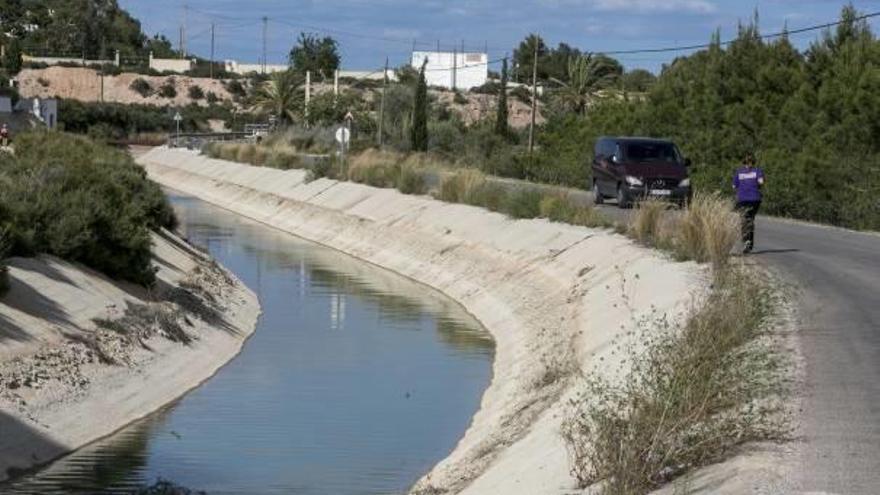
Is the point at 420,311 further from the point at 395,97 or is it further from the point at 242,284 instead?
the point at 395,97

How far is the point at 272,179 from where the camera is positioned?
244ft

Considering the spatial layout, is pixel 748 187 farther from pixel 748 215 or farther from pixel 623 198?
pixel 623 198

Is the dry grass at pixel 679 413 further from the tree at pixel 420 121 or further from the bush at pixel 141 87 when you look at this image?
the bush at pixel 141 87

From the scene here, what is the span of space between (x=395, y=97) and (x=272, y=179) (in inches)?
1476

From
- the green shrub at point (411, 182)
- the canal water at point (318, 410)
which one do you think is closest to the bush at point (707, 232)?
the canal water at point (318, 410)

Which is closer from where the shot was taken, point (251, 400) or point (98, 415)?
point (98, 415)

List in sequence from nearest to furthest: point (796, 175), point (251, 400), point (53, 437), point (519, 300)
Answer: point (53, 437), point (251, 400), point (519, 300), point (796, 175)

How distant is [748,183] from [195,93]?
5634 inches

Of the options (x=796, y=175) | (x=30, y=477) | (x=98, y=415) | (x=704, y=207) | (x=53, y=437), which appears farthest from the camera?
(x=796, y=175)

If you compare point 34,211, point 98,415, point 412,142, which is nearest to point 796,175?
point 34,211

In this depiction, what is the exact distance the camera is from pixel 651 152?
4084cm

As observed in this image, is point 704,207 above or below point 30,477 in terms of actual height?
above

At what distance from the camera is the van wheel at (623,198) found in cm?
4050

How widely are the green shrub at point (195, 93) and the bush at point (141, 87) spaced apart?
4.09 m
